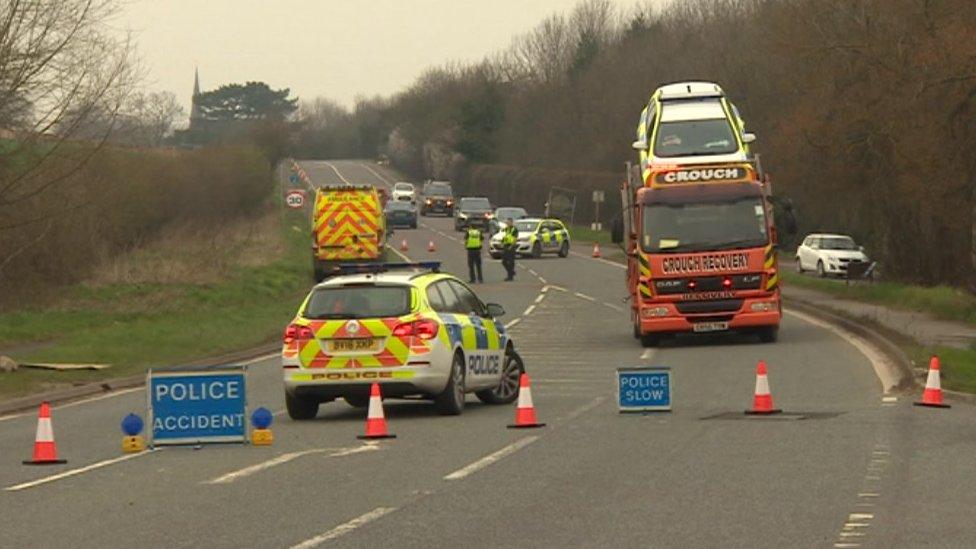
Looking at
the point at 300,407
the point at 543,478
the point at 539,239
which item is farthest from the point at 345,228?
the point at 543,478

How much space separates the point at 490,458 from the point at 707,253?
1508cm

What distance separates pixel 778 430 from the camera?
16859 mm

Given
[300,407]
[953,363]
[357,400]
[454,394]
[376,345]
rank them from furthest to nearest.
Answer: [953,363] → [357,400] → [300,407] → [454,394] → [376,345]

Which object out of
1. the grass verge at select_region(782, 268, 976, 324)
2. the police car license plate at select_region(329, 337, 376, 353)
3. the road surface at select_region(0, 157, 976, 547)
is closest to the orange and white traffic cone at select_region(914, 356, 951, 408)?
the road surface at select_region(0, 157, 976, 547)

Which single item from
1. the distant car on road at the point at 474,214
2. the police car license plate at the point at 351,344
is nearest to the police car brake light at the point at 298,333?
the police car license plate at the point at 351,344

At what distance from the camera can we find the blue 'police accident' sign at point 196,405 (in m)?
16.4

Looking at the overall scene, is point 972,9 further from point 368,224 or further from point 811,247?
point 811,247

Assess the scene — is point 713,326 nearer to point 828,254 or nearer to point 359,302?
point 359,302

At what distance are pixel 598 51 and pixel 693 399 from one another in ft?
359

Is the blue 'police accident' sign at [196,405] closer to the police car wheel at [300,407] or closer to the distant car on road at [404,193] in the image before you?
the police car wheel at [300,407]

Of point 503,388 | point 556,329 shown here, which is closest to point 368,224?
point 556,329

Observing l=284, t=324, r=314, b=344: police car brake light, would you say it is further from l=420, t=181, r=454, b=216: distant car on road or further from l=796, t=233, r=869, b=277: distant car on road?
l=420, t=181, r=454, b=216: distant car on road

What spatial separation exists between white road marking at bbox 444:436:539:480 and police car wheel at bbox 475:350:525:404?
4.23 metres

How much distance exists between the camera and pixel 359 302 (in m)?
19.0
